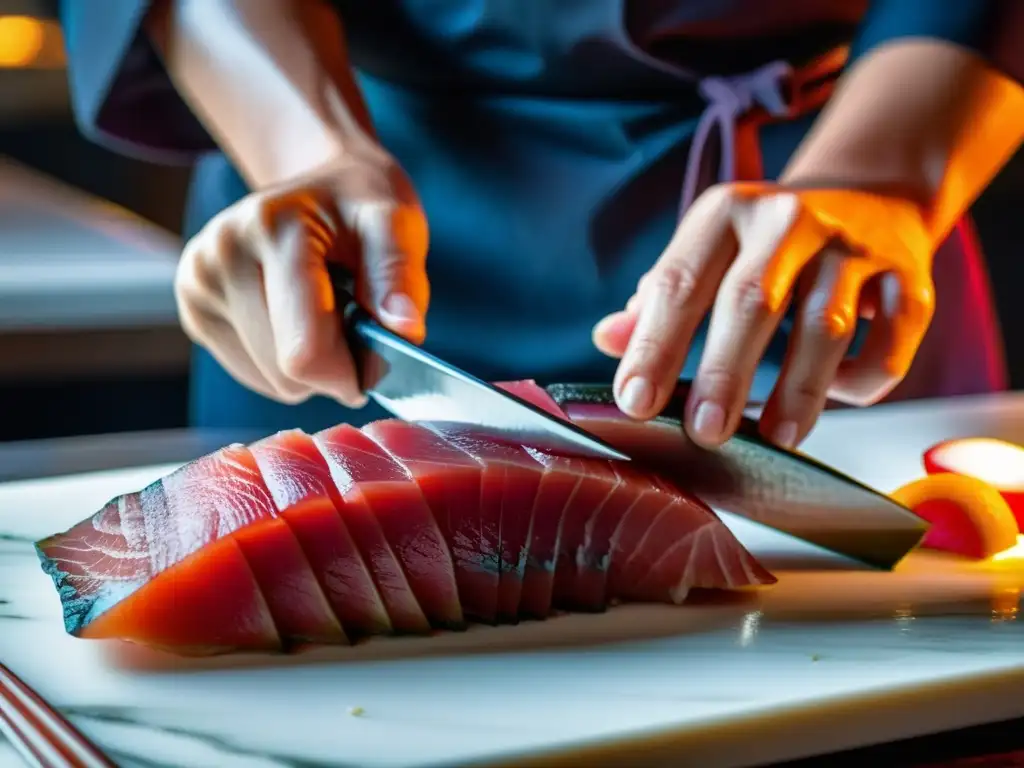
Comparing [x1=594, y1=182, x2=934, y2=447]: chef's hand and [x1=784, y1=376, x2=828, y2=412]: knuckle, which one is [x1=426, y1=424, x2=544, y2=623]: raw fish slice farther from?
[x1=784, y1=376, x2=828, y2=412]: knuckle

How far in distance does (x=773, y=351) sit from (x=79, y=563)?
3.52 ft

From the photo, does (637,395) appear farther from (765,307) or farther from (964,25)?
(964,25)

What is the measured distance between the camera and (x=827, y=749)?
3.10 ft

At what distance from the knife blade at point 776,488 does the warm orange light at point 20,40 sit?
8.53 feet

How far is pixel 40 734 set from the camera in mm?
854

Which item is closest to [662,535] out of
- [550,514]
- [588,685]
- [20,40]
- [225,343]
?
[550,514]

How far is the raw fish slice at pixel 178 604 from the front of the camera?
3.25 ft

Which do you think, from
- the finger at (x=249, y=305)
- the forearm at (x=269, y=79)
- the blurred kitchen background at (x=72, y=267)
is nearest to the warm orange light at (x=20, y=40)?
the blurred kitchen background at (x=72, y=267)

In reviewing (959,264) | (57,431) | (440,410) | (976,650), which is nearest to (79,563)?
(440,410)

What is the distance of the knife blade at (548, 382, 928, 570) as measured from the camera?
3.93 ft

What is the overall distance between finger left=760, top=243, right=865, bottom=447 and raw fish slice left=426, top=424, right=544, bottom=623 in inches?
11.1

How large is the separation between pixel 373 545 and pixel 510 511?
0.14 metres

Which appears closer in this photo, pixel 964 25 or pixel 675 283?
pixel 675 283

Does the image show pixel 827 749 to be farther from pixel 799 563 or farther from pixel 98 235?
pixel 98 235
